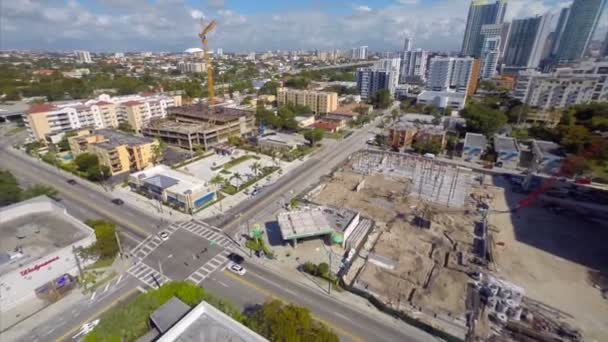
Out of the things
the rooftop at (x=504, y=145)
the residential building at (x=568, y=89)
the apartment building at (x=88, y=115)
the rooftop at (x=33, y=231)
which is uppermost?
the residential building at (x=568, y=89)

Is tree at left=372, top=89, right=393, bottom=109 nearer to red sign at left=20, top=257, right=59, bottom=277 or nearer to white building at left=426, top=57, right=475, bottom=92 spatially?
white building at left=426, top=57, right=475, bottom=92

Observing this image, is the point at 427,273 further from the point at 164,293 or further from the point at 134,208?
the point at 134,208

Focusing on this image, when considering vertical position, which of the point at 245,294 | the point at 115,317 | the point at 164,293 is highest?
the point at 164,293

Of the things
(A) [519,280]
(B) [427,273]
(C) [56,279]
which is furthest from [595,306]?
(C) [56,279]

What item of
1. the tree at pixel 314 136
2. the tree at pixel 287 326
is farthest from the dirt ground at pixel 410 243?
the tree at pixel 314 136

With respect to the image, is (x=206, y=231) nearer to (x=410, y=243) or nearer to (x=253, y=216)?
(x=253, y=216)

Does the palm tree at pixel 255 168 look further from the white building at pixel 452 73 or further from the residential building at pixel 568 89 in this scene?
the white building at pixel 452 73

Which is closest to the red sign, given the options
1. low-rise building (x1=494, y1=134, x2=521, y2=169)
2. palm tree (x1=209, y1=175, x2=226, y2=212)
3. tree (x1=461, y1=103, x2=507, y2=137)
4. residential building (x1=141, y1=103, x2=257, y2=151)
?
palm tree (x1=209, y1=175, x2=226, y2=212)
